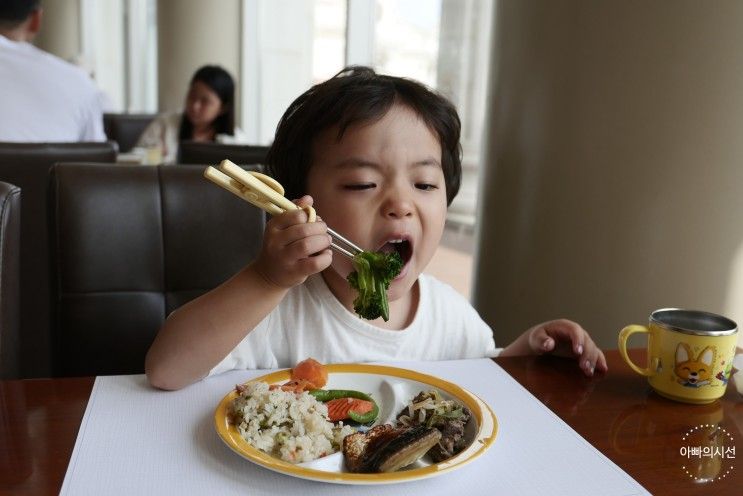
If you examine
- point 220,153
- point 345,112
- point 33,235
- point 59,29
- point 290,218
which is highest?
point 59,29

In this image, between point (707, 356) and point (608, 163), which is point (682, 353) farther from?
point (608, 163)

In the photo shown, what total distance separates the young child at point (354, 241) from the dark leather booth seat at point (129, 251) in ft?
0.68

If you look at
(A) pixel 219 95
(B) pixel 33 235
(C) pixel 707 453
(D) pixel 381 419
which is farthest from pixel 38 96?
(C) pixel 707 453

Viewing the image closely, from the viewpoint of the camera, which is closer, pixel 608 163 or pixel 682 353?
pixel 682 353

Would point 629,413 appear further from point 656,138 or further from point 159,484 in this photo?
point 656,138

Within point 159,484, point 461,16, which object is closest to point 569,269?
point 159,484

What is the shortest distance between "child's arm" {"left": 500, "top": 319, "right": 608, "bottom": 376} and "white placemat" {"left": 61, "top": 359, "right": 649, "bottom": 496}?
0.21 m

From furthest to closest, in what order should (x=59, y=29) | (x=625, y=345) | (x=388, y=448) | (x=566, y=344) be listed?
(x=59, y=29) → (x=566, y=344) → (x=625, y=345) → (x=388, y=448)

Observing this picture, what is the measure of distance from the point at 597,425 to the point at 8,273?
0.94 meters

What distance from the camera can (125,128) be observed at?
4781 millimetres

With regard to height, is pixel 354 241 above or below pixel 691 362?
above

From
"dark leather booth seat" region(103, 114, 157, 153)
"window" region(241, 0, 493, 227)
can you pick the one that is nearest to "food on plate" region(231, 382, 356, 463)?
"dark leather booth seat" region(103, 114, 157, 153)

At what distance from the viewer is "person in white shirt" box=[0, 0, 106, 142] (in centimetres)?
306

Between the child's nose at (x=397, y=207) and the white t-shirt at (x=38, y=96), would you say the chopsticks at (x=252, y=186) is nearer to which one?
the child's nose at (x=397, y=207)
